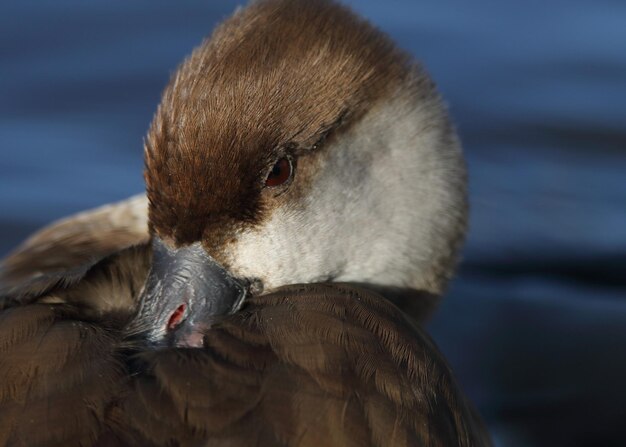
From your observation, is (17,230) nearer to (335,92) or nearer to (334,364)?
(335,92)

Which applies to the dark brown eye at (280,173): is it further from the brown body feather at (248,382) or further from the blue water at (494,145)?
the blue water at (494,145)

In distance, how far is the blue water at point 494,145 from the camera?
450cm

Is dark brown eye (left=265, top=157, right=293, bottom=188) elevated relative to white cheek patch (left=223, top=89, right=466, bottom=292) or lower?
elevated

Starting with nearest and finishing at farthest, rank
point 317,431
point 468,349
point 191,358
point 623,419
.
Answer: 1. point 317,431
2. point 191,358
3. point 623,419
4. point 468,349

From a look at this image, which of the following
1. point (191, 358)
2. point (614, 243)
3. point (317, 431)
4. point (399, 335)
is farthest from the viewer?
point (614, 243)

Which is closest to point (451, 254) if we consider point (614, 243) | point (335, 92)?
point (335, 92)

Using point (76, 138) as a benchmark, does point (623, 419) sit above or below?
below

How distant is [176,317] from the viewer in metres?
3.10

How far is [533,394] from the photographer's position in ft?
14.1

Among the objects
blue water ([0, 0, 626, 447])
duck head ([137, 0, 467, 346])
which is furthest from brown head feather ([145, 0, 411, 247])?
blue water ([0, 0, 626, 447])

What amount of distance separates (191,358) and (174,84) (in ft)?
3.01

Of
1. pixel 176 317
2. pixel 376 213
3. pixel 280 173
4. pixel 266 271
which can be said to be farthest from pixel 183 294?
pixel 376 213

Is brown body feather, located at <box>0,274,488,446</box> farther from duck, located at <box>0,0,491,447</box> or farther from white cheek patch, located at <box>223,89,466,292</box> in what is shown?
white cheek patch, located at <box>223,89,466,292</box>

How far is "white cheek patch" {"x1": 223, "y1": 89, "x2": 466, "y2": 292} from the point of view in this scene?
10.8ft
